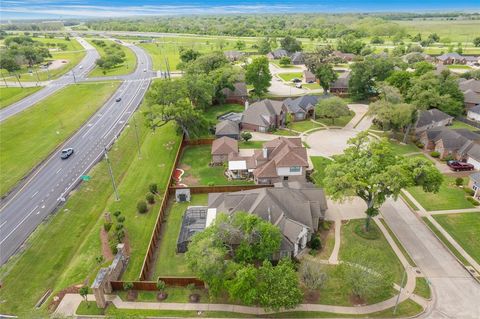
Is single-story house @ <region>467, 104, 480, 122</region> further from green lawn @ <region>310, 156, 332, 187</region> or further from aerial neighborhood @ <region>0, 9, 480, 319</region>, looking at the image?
green lawn @ <region>310, 156, 332, 187</region>

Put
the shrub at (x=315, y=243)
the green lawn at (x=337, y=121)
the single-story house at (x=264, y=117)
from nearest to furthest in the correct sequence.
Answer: the shrub at (x=315, y=243) → the single-story house at (x=264, y=117) → the green lawn at (x=337, y=121)

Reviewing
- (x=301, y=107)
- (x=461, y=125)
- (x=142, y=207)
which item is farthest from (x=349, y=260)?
(x=461, y=125)

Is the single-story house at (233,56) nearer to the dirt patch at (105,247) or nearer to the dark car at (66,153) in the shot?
the dark car at (66,153)

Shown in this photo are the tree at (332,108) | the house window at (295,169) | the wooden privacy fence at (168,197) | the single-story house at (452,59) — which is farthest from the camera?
the single-story house at (452,59)

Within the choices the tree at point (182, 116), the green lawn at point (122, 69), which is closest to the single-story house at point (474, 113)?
the tree at point (182, 116)

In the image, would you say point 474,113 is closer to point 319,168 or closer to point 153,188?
point 319,168

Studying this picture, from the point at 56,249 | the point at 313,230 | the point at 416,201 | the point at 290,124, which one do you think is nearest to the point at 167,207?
the point at 56,249
